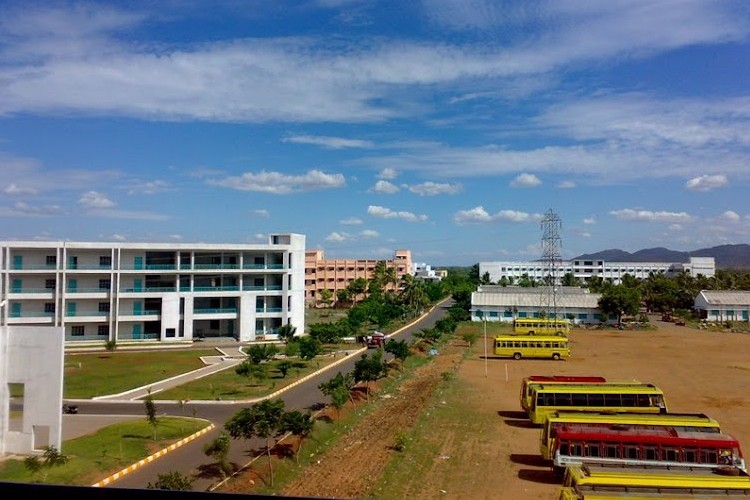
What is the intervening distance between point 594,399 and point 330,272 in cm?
5920

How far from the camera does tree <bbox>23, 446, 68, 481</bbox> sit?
12406mm

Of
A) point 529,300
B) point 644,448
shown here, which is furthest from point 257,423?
point 529,300

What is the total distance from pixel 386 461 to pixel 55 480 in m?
7.32

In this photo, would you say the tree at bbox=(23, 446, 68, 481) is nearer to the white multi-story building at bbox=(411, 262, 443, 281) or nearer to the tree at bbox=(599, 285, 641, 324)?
the tree at bbox=(599, 285, 641, 324)

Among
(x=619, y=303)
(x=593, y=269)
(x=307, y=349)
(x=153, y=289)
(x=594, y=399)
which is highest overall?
(x=593, y=269)

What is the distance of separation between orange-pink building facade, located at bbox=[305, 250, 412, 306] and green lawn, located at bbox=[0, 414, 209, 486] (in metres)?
56.3

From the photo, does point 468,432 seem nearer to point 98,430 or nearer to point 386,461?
point 386,461

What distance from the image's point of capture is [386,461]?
14.5 m

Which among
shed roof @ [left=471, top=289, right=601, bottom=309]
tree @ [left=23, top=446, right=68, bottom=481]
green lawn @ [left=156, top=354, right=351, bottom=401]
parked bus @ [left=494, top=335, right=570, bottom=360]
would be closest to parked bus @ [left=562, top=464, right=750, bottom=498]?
tree @ [left=23, top=446, right=68, bottom=481]

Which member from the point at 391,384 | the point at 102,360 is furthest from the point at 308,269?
the point at 391,384

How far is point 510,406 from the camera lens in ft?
69.5

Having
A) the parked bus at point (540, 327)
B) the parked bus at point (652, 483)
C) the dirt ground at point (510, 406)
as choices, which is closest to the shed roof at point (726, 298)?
the dirt ground at point (510, 406)

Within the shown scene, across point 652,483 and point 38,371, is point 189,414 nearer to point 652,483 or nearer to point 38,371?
point 38,371

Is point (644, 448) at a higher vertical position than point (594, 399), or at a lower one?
lower
